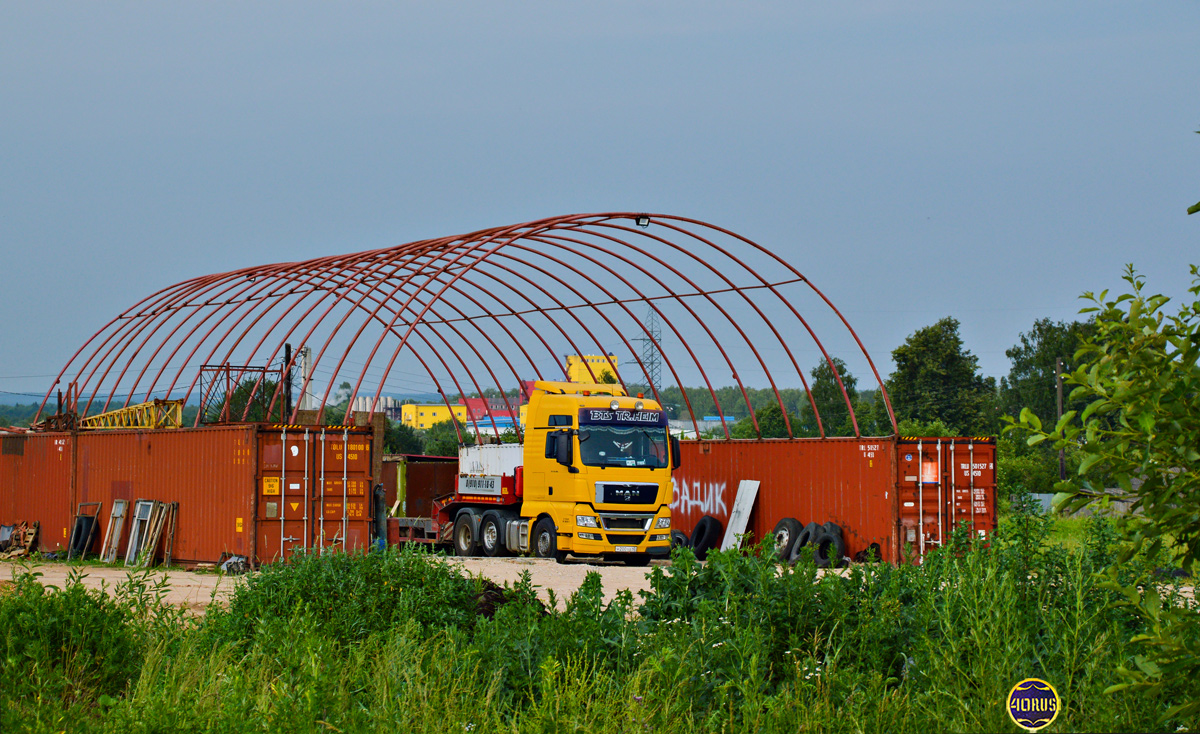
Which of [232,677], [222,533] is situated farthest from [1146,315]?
[222,533]

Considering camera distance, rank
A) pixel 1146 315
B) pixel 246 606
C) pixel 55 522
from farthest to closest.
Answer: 1. pixel 55 522
2. pixel 246 606
3. pixel 1146 315

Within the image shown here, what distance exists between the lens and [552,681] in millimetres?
6816

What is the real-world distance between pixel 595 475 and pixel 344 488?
4.93 meters

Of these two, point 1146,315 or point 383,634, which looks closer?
point 1146,315

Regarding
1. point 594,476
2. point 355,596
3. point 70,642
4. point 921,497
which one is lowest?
point 70,642

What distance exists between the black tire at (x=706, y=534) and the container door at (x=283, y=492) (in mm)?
9484

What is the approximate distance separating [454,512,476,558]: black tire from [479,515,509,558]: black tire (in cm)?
21

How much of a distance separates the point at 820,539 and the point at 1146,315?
62.1 feet

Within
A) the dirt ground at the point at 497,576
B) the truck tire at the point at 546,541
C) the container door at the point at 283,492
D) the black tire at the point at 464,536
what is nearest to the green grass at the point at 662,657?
the dirt ground at the point at 497,576

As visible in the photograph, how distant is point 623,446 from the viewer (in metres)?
22.1

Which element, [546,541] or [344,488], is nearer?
[344,488]

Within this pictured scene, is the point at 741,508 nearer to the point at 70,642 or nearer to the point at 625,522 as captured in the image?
the point at 625,522

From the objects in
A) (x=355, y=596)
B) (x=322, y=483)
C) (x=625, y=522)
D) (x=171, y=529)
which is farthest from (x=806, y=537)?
(x=355, y=596)

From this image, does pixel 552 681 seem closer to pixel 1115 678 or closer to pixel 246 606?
pixel 1115 678
